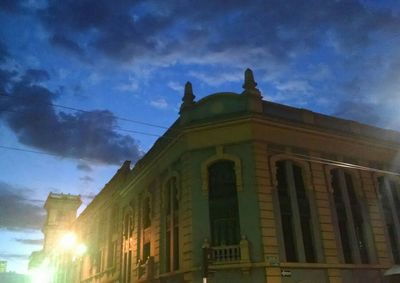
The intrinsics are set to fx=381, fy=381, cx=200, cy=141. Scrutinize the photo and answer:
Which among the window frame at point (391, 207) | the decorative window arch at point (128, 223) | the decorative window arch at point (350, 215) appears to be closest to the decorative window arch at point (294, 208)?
the decorative window arch at point (350, 215)

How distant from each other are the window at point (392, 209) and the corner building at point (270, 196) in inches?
2.3

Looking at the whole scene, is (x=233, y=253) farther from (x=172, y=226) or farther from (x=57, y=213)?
(x=57, y=213)

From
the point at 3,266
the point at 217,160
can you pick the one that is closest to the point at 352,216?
the point at 217,160

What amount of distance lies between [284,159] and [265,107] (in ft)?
9.61

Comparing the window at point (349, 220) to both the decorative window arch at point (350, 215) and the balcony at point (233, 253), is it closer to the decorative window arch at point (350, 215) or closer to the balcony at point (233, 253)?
the decorative window arch at point (350, 215)

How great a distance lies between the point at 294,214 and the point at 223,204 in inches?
134

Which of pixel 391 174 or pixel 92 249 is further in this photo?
pixel 92 249

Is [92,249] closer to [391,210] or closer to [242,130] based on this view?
[242,130]

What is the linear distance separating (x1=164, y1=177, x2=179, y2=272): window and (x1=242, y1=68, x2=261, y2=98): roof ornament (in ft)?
21.0

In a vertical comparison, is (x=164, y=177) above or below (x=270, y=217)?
above

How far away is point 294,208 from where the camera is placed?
18.3 m

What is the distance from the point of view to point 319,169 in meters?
19.8

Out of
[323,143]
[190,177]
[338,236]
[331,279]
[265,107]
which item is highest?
[265,107]

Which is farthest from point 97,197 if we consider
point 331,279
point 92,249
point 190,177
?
point 331,279
